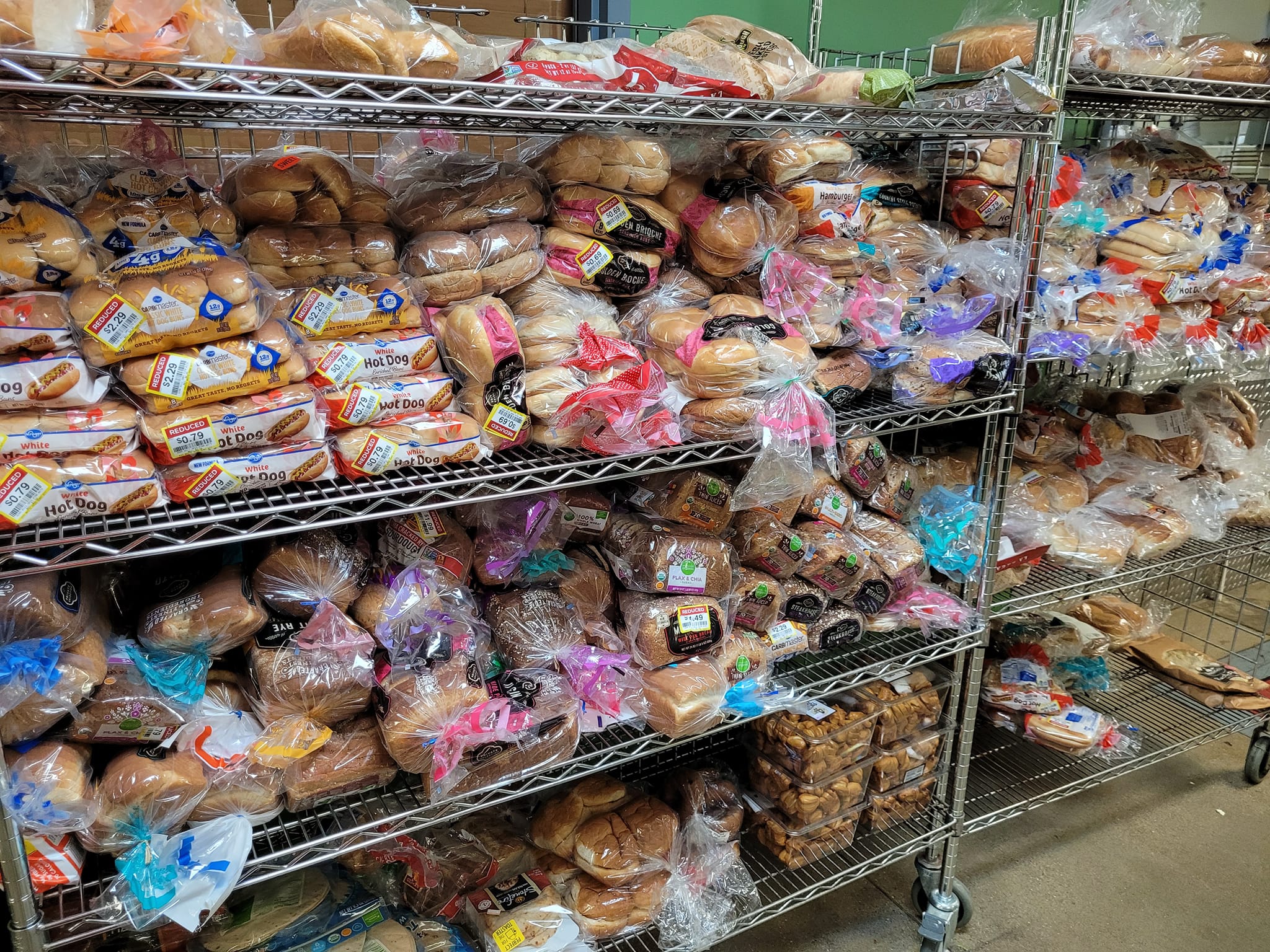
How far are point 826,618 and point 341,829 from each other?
99 centimetres

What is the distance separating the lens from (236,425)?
1.10m

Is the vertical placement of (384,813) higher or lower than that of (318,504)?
lower

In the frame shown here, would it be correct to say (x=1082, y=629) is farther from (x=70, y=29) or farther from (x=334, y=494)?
(x=70, y=29)

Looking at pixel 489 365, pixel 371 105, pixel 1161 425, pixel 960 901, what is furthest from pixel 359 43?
pixel 1161 425

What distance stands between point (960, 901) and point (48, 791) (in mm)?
1896

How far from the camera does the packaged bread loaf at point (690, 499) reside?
5.04ft

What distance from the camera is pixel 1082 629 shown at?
2457 millimetres

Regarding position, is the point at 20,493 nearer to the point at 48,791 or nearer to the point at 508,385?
the point at 48,791

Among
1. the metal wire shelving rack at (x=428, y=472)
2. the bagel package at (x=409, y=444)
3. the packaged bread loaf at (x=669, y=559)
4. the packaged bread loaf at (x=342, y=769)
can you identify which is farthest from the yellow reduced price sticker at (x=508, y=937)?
the bagel package at (x=409, y=444)

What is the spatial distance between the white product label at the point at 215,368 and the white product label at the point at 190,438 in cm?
5

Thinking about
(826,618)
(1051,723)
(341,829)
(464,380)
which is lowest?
(1051,723)

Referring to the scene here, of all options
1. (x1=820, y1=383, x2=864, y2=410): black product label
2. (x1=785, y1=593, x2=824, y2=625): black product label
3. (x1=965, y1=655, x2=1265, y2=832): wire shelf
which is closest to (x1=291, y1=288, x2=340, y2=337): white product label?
(x1=820, y1=383, x2=864, y2=410): black product label

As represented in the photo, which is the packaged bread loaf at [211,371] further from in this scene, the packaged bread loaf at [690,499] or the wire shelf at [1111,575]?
the wire shelf at [1111,575]

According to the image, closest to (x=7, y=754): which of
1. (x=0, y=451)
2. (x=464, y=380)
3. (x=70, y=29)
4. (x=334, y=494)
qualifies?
(x=0, y=451)
